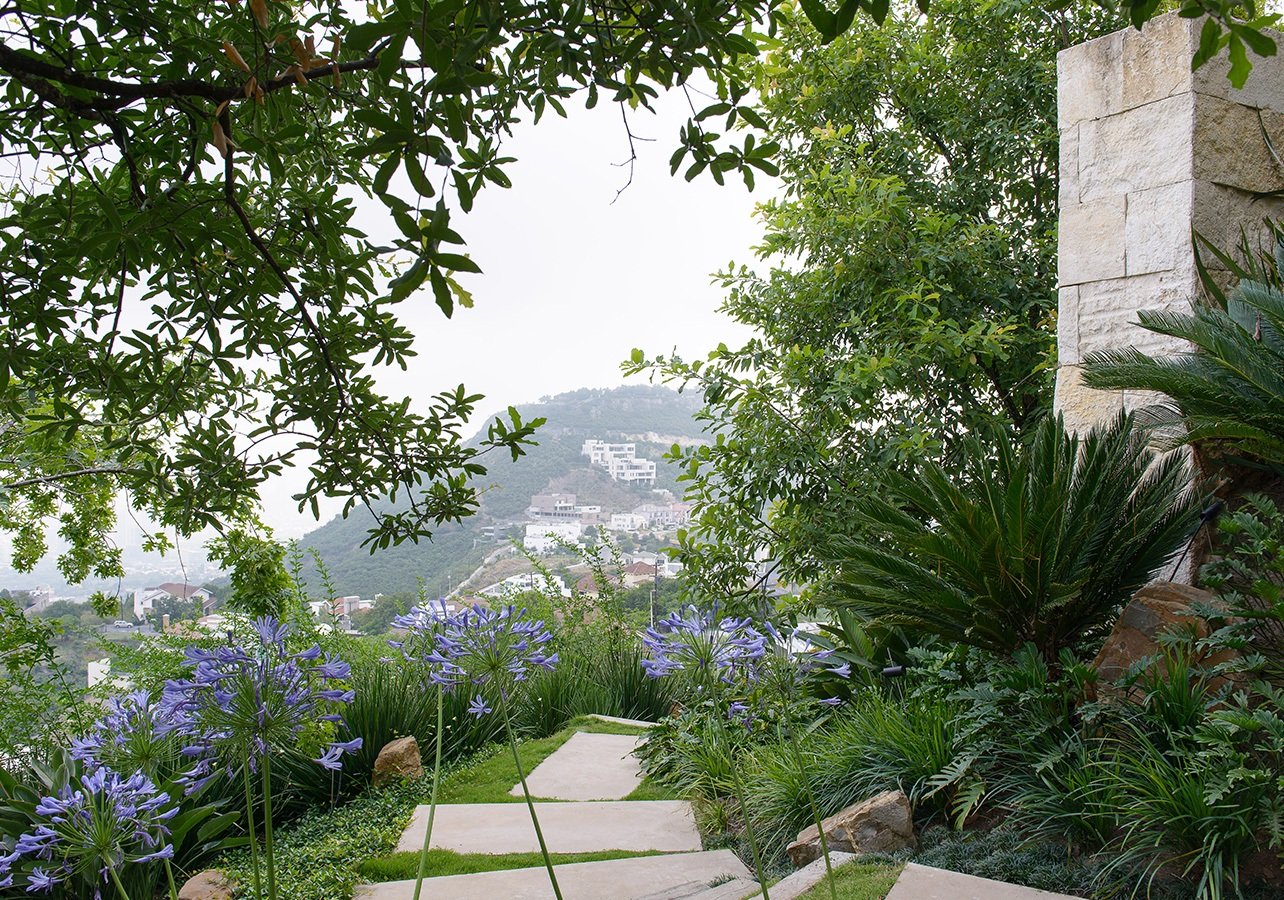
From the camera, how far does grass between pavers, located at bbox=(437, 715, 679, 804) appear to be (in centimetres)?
429

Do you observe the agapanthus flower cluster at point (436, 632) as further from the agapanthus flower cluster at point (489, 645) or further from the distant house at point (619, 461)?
the distant house at point (619, 461)

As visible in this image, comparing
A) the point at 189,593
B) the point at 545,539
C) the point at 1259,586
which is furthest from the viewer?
the point at 545,539

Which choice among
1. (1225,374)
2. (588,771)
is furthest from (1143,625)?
(588,771)

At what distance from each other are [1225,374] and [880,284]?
2.57m

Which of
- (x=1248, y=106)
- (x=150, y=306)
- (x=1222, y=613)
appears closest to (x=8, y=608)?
(x=150, y=306)

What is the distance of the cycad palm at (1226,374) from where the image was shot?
2928 mm

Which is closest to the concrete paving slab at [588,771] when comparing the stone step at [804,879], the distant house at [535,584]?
the stone step at [804,879]

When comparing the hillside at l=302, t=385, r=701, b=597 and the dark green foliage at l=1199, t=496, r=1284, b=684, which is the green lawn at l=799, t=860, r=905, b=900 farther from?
the hillside at l=302, t=385, r=701, b=597

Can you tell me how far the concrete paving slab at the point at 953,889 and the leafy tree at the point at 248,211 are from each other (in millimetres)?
1495

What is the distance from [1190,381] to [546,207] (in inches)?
208

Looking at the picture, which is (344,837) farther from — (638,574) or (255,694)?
(638,574)

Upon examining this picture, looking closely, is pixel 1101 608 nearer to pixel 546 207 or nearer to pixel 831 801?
pixel 831 801

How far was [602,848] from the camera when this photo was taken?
348 cm

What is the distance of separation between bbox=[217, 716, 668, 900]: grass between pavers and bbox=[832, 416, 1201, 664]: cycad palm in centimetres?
166
